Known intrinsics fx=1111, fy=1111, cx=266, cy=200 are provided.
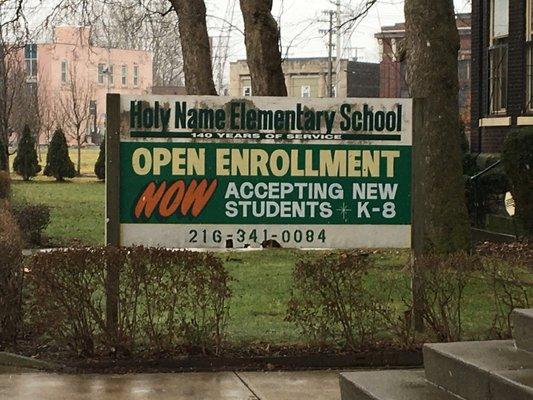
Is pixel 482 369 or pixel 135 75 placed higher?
pixel 135 75

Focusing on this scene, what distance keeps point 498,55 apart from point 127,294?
574 inches

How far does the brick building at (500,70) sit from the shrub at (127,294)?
1205 cm

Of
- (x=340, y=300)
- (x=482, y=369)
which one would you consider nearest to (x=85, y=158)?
(x=340, y=300)

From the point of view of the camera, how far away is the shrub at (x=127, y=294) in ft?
26.8


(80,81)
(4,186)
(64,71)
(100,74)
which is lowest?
(4,186)

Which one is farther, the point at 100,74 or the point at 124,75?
the point at 124,75

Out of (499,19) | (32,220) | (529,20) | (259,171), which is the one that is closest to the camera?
(259,171)

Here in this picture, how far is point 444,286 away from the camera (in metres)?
8.45

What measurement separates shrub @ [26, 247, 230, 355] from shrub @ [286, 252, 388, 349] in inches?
25.1

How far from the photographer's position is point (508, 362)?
642 centimetres

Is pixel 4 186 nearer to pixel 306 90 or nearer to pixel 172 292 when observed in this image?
pixel 172 292

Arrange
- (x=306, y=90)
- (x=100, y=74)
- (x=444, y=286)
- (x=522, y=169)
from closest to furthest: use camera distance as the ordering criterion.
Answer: (x=444, y=286) → (x=522, y=169) → (x=306, y=90) → (x=100, y=74)

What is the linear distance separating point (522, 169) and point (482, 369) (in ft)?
33.6

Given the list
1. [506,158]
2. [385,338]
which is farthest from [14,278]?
[506,158]
